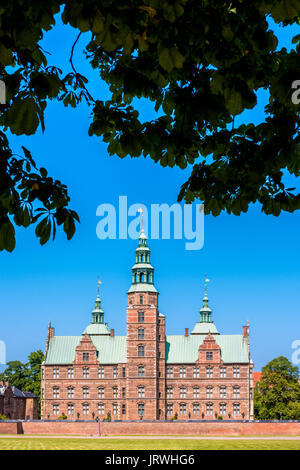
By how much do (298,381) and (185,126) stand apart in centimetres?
5854

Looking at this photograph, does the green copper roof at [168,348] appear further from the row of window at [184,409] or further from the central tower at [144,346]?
the row of window at [184,409]

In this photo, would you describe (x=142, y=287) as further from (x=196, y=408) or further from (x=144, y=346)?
(x=196, y=408)

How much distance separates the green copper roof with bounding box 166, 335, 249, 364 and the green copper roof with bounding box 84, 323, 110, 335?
7213 millimetres

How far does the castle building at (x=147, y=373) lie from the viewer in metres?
59.8

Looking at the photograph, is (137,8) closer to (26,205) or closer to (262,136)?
(26,205)

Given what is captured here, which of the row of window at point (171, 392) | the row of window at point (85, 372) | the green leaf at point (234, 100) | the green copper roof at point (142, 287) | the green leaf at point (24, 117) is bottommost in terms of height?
the row of window at point (171, 392)

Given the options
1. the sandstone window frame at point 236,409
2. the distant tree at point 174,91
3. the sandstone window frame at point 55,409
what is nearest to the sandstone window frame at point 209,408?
the sandstone window frame at point 236,409

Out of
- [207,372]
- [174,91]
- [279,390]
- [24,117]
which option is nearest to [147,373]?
[207,372]

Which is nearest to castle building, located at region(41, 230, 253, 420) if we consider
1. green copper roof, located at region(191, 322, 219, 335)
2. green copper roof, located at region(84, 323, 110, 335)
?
green copper roof, located at region(191, 322, 219, 335)

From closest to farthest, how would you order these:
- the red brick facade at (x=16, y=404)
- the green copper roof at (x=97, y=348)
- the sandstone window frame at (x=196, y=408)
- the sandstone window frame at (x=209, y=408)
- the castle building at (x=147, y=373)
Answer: the castle building at (x=147, y=373) → the sandstone window frame at (x=209, y=408) → the sandstone window frame at (x=196, y=408) → the red brick facade at (x=16, y=404) → the green copper roof at (x=97, y=348)

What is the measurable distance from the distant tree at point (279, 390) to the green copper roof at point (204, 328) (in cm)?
850

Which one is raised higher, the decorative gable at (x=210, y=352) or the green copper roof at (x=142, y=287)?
the green copper roof at (x=142, y=287)

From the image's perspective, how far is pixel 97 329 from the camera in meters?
66.4
